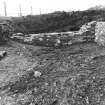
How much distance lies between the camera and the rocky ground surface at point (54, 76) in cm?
445

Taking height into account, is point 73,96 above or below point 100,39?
below

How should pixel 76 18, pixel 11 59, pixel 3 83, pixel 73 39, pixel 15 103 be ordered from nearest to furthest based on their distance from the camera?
pixel 15 103 → pixel 3 83 → pixel 11 59 → pixel 73 39 → pixel 76 18

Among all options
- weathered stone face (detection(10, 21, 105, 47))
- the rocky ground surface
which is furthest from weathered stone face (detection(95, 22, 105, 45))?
the rocky ground surface

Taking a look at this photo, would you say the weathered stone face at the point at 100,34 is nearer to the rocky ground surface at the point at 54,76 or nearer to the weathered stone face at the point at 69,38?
the weathered stone face at the point at 69,38

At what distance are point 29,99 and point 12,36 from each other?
7192 mm

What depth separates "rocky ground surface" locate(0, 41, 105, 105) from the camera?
14.6 ft

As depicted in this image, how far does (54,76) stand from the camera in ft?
18.6

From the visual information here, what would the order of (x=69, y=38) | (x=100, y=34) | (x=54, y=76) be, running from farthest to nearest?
(x=69, y=38) → (x=100, y=34) → (x=54, y=76)

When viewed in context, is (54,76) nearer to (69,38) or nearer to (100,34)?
(69,38)

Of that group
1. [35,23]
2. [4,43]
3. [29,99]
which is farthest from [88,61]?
[35,23]

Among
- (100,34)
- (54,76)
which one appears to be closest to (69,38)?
(100,34)

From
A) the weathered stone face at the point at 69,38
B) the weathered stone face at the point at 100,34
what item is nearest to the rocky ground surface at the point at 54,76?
the weathered stone face at the point at 100,34

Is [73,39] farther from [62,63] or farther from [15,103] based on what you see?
[15,103]

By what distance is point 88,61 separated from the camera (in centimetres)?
662
